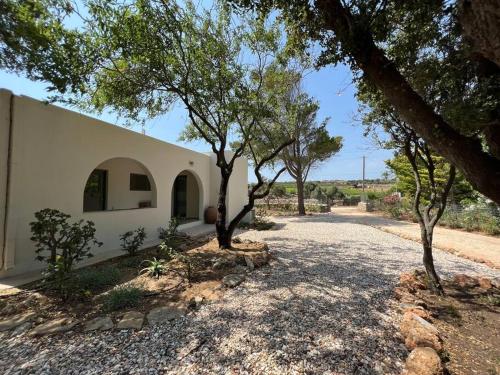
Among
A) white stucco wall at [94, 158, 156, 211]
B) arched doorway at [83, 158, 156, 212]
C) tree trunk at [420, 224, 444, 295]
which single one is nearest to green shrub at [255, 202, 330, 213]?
arched doorway at [83, 158, 156, 212]

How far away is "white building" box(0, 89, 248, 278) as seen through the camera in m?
4.66

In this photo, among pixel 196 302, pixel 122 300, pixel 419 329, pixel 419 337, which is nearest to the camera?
pixel 419 337

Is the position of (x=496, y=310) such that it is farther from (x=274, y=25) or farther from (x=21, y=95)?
(x=21, y=95)

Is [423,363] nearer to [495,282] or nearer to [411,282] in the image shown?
[411,282]

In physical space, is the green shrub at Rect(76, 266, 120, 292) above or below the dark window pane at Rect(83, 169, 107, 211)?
below

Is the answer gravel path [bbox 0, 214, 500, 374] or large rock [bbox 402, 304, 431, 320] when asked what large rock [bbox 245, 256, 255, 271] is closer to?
gravel path [bbox 0, 214, 500, 374]

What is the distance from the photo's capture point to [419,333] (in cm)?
284

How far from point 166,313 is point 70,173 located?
13.9ft

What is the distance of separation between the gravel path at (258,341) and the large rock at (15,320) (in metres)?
0.36

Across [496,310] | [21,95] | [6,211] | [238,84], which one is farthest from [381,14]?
[6,211]

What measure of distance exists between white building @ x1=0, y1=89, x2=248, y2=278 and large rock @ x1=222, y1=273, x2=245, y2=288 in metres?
3.48

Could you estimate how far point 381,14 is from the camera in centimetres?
320

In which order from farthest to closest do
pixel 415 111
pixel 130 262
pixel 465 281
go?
pixel 130 262 < pixel 465 281 < pixel 415 111

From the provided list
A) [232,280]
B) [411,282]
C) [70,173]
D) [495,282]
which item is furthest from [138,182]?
[495,282]
